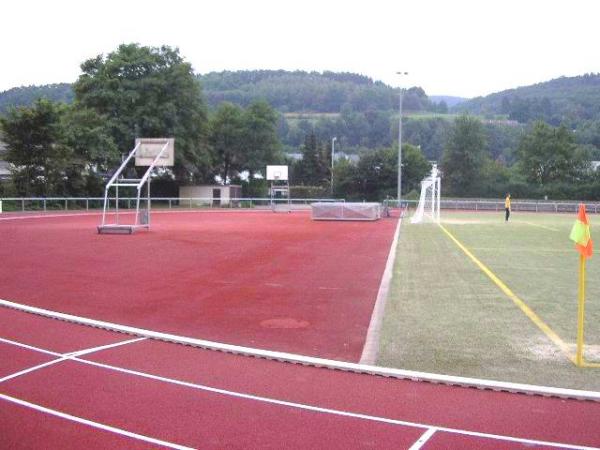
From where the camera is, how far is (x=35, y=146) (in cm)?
4588

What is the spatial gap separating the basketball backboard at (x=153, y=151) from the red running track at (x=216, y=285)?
790cm

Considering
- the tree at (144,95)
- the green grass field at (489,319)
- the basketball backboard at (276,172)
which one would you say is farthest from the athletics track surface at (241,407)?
the basketball backboard at (276,172)

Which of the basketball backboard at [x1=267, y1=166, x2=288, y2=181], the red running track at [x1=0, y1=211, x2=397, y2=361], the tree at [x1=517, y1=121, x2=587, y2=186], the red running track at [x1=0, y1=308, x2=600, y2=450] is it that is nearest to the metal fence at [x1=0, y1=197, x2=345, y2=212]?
the basketball backboard at [x1=267, y1=166, x2=288, y2=181]

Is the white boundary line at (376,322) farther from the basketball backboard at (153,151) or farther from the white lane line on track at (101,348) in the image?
the basketball backboard at (153,151)

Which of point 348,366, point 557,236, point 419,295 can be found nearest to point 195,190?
point 557,236

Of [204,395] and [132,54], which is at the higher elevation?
[132,54]

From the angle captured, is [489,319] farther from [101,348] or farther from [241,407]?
[101,348]

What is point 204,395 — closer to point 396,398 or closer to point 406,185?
point 396,398

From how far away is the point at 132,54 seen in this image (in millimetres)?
58969

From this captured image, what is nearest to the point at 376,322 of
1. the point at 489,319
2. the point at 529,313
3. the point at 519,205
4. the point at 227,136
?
the point at 489,319

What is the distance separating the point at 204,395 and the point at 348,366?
1.73 m

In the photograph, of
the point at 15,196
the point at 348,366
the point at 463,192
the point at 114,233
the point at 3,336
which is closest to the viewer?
the point at 348,366

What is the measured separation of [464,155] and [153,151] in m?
62.2

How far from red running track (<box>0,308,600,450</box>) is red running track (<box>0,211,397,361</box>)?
4.05 feet
